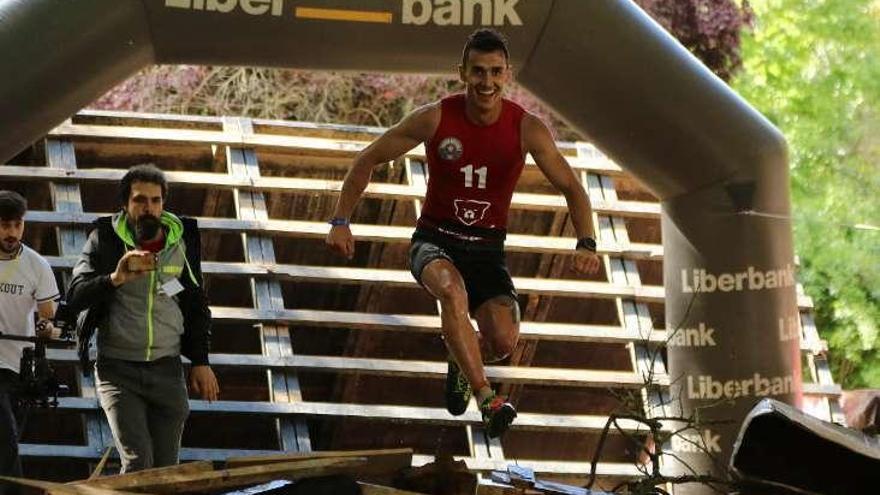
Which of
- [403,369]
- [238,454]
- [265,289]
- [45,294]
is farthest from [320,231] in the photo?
[45,294]

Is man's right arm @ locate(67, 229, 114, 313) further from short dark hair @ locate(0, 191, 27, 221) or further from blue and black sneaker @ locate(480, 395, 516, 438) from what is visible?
blue and black sneaker @ locate(480, 395, 516, 438)

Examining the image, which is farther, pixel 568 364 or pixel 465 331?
pixel 568 364

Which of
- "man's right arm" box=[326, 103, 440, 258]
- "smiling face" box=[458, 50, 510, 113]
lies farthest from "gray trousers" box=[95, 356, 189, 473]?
"smiling face" box=[458, 50, 510, 113]

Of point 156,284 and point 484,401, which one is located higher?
point 156,284

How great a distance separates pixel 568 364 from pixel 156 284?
18.2 feet

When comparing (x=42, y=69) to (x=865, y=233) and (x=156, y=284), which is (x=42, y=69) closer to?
(x=156, y=284)

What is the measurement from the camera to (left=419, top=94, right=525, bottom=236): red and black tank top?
775cm

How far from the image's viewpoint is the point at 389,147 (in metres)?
7.87

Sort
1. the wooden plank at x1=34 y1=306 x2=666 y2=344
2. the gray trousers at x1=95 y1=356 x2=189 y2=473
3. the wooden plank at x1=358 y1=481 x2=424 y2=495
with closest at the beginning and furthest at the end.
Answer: the wooden plank at x1=358 y1=481 x2=424 y2=495
the gray trousers at x1=95 y1=356 x2=189 y2=473
the wooden plank at x1=34 y1=306 x2=666 y2=344

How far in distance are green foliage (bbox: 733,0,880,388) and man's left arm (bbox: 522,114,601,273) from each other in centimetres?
939

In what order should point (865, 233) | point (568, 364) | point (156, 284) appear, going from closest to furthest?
point (156, 284), point (568, 364), point (865, 233)

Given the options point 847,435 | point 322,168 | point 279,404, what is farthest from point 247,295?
point 847,435

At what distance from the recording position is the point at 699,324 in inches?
385

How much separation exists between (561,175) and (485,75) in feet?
2.01
